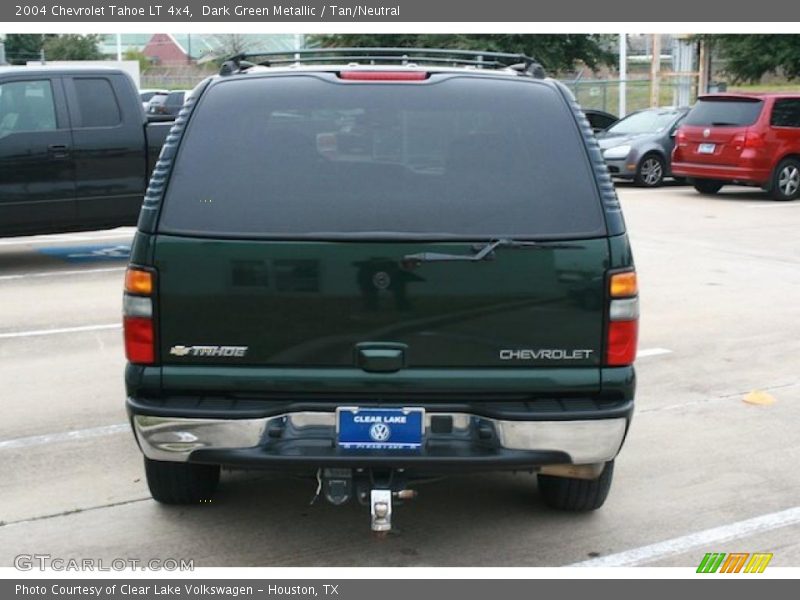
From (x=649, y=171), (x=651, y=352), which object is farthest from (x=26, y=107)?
(x=649, y=171)

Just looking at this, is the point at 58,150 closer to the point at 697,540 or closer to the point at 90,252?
the point at 90,252

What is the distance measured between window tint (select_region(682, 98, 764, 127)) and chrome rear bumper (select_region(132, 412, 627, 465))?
49.1 ft

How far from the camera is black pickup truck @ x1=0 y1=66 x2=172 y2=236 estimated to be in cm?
1066

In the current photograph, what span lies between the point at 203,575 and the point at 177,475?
0.60 m

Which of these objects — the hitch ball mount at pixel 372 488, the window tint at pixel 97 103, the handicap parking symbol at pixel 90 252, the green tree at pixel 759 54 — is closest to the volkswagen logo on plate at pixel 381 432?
the hitch ball mount at pixel 372 488

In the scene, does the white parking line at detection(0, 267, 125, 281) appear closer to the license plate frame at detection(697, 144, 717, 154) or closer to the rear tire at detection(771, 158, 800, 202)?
the license plate frame at detection(697, 144, 717, 154)

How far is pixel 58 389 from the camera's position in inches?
272

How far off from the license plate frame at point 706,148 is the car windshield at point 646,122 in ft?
7.21

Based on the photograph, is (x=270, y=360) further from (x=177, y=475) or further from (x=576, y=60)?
(x=576, y=60)

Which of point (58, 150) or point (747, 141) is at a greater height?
point (58, 150)

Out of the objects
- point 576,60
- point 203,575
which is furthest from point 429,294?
point 576,60

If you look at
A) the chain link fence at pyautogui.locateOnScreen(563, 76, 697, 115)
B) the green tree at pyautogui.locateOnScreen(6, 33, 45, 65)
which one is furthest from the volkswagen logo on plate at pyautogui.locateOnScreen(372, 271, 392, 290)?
the green tree at pyautogui.locateOnScreen(6, 33, 45, 65)

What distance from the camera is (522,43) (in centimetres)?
3164

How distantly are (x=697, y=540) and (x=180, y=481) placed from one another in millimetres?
2208
